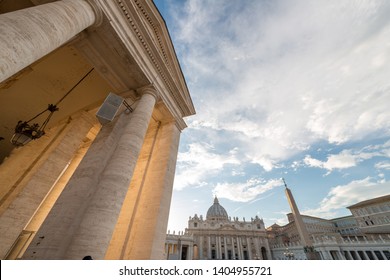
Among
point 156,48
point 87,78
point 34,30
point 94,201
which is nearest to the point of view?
point 34,30

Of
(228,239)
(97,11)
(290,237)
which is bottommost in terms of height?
(97,11)

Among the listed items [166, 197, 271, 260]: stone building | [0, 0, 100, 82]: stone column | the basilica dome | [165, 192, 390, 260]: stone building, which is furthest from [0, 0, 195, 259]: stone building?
the basilica dome

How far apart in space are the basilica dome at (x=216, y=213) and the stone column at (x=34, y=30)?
265 ft

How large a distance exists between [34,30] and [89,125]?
6.20 metres

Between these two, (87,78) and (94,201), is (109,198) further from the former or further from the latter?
(87,78)

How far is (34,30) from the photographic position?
2578 millimetres

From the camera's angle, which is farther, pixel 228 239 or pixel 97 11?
pixel 228 239

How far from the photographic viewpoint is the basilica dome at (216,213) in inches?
2954

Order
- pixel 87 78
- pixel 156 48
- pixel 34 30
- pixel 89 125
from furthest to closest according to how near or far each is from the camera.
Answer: pixel 89 125, pixel 87 78, pixel 156 48, pixel 34 30

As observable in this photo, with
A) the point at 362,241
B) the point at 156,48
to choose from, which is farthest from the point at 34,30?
the point at 362,241

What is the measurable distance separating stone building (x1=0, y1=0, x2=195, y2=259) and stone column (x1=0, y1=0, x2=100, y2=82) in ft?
0.05

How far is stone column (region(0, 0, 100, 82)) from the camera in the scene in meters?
2.19

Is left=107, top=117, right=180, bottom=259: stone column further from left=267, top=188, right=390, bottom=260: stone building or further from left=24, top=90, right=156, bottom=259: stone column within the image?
left=267, top=188, right=390, bottom=260: stone building
